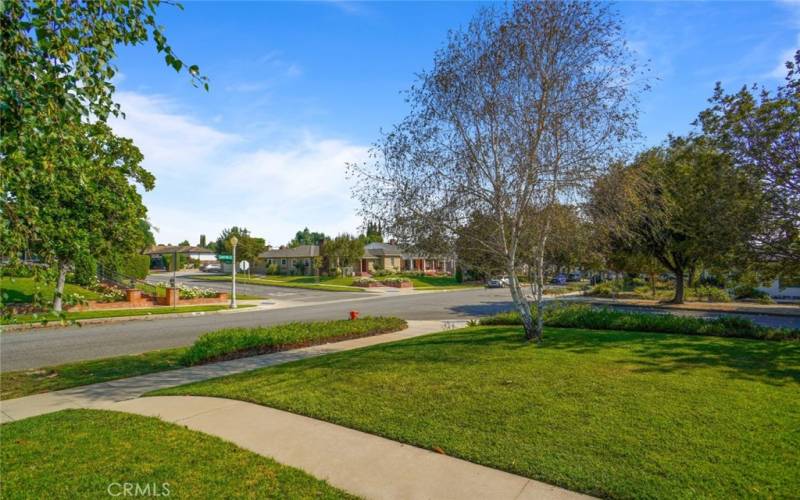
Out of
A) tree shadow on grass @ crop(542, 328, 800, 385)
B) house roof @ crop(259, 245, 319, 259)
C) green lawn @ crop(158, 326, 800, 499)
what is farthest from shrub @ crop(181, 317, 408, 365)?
house roof @ crop(259, 245, 319, 259)

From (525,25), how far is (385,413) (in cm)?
929

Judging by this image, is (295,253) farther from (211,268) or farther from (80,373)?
(80,373)

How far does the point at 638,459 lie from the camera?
4746mm

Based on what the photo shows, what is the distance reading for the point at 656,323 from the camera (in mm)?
13922

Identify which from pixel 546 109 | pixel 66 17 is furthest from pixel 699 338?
pixel 66 17

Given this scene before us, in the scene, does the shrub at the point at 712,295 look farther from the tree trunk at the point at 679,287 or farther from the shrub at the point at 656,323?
the shrub at the point at 656,323

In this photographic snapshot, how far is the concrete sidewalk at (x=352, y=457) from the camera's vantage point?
4289mm

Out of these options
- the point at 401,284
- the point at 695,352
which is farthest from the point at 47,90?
the point at 401,284

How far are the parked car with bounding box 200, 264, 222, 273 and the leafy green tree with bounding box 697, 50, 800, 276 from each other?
273 ft

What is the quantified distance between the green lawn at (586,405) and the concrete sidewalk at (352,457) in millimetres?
228

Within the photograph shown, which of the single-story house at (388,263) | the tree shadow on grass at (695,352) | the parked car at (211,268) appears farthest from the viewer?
the parked car at (211,268)

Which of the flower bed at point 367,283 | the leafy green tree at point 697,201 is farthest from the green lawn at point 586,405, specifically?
the flower bed at point 367,283

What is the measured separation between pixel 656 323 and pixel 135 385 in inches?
561
